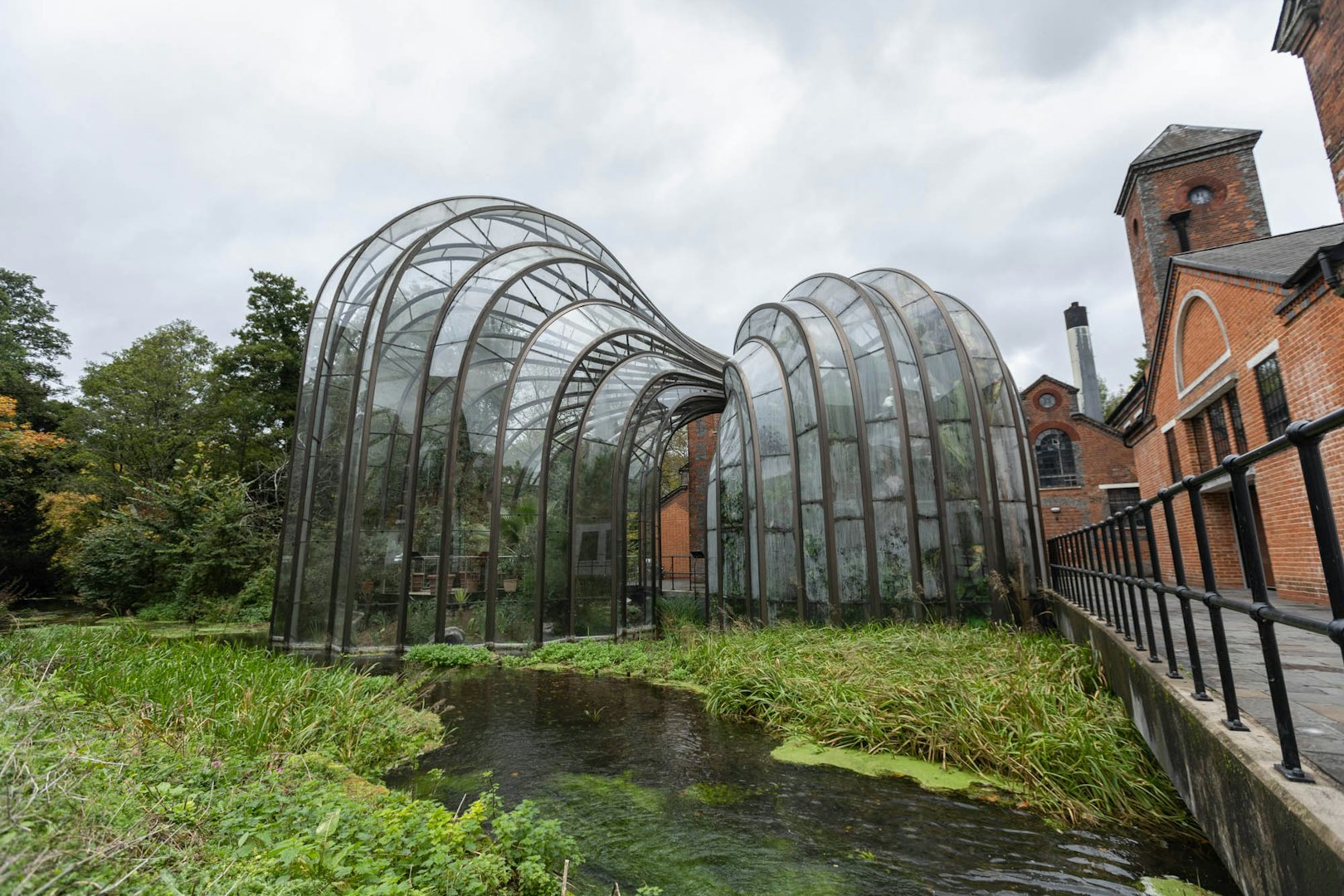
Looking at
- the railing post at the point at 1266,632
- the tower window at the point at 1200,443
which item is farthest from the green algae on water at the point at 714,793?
the tower window at the point at 1200,443

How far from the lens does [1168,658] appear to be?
9.07ft

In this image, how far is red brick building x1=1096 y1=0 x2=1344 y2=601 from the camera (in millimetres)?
6691

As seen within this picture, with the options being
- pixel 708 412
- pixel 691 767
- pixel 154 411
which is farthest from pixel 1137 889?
pixel 154 411

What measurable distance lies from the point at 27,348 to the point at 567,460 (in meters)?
27.8

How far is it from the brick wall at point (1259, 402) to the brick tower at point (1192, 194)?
665 centimetres

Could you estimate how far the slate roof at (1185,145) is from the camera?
16.0 meters

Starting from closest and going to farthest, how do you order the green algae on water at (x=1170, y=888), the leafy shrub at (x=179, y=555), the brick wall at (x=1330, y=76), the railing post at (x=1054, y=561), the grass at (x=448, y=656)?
the green algae on water at (x=1170, y=888)
the brick wall at (x=1330, y=76)
the railing post at (x=1054, y=561)
the grass at (x=448, y=656)
the leafy shrub at (x=179, y=555)

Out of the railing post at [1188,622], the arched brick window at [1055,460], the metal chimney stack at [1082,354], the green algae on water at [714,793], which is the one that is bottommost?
the green algae on water at [714,793]

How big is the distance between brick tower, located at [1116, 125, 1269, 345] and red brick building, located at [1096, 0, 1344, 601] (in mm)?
32

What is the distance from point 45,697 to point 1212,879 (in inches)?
247

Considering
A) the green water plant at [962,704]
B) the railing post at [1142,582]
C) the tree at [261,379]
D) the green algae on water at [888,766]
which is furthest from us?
the tree at [261,379]

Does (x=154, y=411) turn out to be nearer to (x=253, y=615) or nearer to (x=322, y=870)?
(x=253, y=615)

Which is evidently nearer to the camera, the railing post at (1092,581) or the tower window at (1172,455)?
the railing post at (1092,581)

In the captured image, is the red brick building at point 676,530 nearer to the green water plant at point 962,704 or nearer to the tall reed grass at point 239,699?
the green water plant at point 962,704
